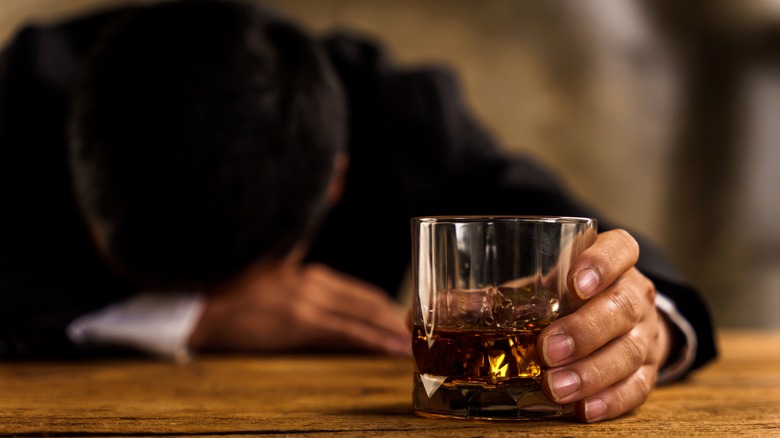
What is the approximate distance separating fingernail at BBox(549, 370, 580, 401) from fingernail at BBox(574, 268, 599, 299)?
52 millimetres

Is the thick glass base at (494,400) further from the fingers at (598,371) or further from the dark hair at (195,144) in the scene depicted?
the dark hair at (195,144)

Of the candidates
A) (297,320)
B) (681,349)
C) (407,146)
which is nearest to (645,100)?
(407,146)

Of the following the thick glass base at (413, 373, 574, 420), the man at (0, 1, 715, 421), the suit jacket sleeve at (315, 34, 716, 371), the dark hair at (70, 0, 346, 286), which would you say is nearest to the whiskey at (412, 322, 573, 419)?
the thick glass base at (413, 373, 574, 420)

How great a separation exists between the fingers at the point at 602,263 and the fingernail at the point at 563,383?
0.17 ft

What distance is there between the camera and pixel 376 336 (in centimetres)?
106

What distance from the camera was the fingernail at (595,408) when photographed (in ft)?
1.61

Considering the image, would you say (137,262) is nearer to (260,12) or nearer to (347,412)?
(260,12)

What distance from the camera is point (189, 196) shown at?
92cm

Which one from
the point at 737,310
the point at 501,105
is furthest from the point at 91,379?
the point at 737,310

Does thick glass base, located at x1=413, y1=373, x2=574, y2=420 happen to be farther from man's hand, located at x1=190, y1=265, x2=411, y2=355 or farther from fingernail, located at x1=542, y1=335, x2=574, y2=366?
man's hand, located at x1=190, y1=265, x2=411, y2=355

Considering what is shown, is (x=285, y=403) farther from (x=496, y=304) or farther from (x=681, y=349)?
(x=681, y=349)

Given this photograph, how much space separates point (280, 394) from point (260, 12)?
0.67 metres

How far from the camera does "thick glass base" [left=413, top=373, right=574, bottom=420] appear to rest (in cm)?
47

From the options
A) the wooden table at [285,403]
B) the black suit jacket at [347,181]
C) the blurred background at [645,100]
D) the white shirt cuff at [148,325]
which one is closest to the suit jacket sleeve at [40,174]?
the black suit jacket at [347,181]
